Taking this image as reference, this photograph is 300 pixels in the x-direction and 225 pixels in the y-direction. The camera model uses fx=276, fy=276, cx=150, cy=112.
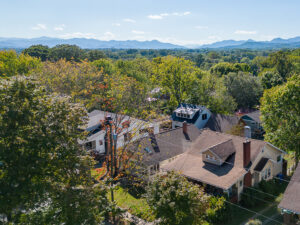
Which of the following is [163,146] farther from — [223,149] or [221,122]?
[221,122]

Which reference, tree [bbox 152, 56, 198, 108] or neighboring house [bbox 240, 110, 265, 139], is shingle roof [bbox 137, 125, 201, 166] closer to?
neighboring house [bbox 240, 110, 265, 139]

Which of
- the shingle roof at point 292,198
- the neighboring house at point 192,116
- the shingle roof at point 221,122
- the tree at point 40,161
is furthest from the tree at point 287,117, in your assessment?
the tree at point 40,161

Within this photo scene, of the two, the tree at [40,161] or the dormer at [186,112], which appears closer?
the tree at [40,161]

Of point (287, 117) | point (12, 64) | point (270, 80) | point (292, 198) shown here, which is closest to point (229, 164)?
point (292, 198)

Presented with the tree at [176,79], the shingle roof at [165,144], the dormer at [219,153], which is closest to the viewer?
the dormer at [219,153]

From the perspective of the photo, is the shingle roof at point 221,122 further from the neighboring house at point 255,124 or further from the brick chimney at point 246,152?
the brick chimney at point 246,152

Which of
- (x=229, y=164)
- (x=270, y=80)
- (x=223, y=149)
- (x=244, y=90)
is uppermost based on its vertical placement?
(x=270, y=80)

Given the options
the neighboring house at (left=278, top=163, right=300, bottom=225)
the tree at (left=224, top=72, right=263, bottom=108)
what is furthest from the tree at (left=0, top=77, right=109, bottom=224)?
the tree at (left=224, top=72, right=263, bottom=108)
